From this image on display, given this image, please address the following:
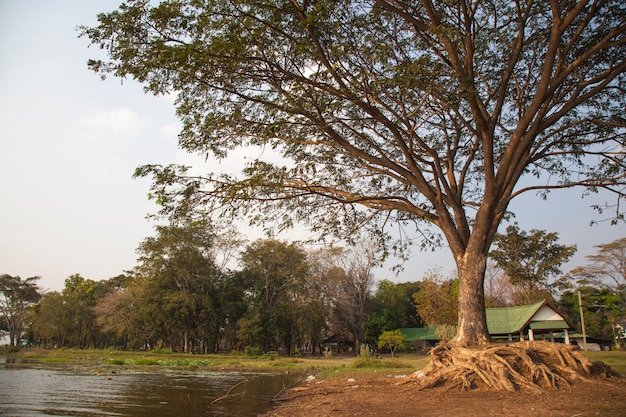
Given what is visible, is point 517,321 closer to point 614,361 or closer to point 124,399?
point 614,361

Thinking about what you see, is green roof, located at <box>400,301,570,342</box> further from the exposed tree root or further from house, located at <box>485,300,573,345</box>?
the exposed tree root

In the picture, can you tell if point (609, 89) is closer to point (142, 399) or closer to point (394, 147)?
point (394, 147)

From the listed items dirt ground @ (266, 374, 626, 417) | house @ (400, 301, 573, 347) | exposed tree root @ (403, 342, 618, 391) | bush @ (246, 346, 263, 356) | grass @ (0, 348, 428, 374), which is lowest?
bush @ (246, 346, 263, 356)

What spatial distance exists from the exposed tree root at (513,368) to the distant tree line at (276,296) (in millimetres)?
27692

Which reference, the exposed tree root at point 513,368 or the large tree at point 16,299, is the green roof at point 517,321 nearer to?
the exposed tree root at point 513,368

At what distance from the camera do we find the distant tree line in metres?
40.0

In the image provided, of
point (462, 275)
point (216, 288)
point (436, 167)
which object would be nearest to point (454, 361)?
point (462, 275)

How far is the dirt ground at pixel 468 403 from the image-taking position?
6.45m

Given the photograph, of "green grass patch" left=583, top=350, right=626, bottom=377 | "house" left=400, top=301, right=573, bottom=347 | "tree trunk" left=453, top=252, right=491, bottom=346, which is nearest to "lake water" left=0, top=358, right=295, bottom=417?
"tree trunk" left=453, top=252, right=491, bottom=346

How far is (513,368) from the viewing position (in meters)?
8.68

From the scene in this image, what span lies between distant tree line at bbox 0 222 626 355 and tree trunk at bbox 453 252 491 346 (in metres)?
27.8

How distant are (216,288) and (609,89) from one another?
39.6 m

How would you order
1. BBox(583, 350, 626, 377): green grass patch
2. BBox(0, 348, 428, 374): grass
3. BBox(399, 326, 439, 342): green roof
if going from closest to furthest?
BBox(583, 350, 626, 377): green grass patch < BBox(0, 348, 428, 374): grass < BBox(399, 326, 439, 342): green roof

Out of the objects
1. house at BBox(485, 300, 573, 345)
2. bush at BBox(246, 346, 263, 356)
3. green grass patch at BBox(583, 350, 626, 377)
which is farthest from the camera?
bush at BBox(246, 346, 263, 356)
